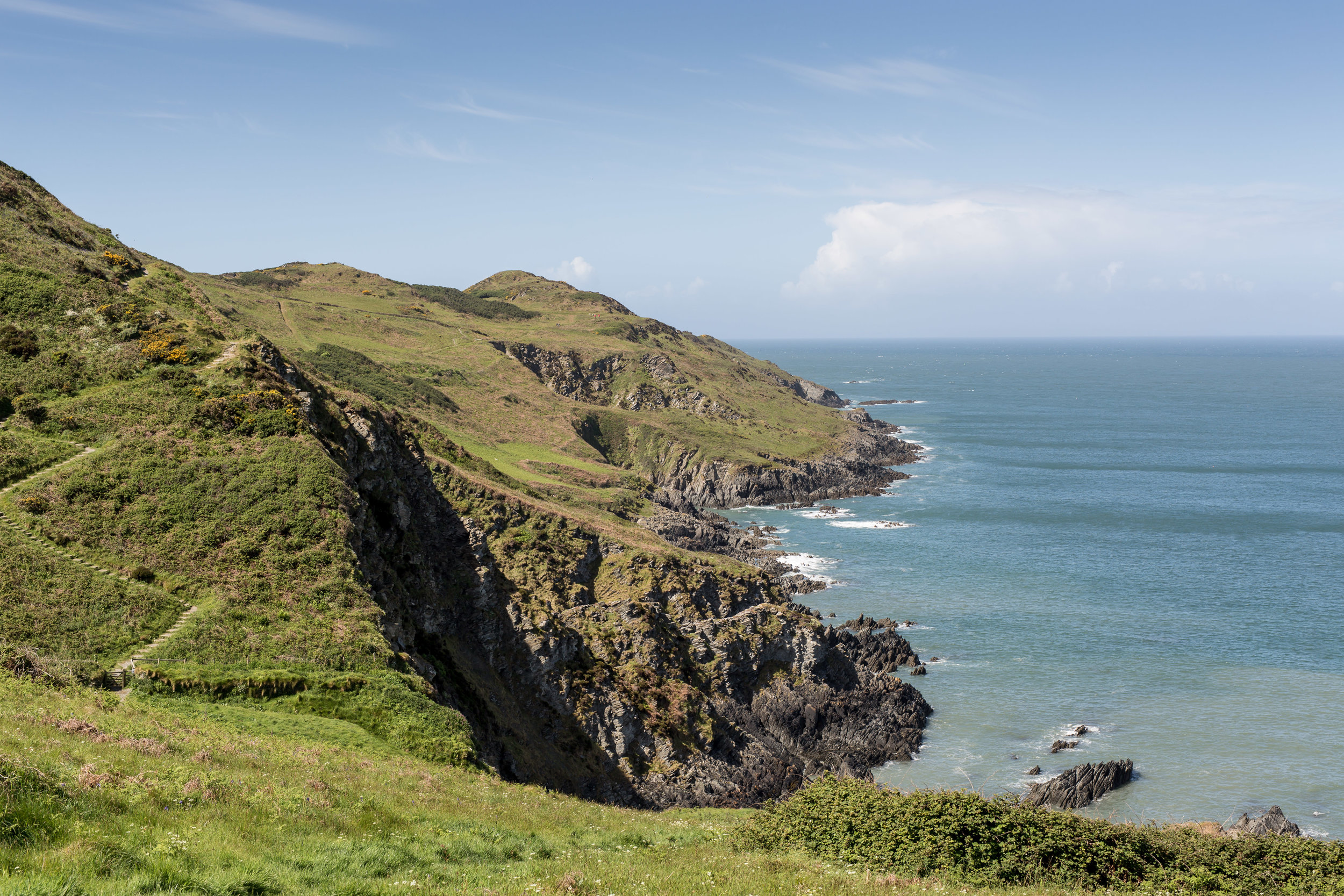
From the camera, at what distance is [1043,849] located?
883 inches

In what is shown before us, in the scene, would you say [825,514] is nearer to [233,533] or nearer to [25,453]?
[233,533]

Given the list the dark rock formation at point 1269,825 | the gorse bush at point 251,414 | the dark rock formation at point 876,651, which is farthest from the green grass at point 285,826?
the dark rock formation at point 876,651

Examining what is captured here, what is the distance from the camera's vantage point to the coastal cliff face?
50.4m

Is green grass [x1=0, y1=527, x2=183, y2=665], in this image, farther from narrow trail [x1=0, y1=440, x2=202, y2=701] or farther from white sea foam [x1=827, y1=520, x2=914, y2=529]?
white sea foam [x1=827, y1=520, x2=914, y2=529]

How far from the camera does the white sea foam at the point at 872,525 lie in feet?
419

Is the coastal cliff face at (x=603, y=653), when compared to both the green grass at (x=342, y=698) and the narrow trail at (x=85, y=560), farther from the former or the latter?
the narrow trail at (x=85, y=560)

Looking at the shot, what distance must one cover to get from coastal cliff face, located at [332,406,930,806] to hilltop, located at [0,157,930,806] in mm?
190

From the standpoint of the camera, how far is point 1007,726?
2586 inches

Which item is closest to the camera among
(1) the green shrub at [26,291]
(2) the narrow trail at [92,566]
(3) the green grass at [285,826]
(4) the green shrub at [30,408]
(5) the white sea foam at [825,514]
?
(3) the green grass at [285,826]

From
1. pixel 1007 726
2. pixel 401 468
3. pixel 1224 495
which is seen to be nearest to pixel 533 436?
pixel 401 468

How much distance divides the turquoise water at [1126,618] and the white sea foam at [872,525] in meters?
0.70

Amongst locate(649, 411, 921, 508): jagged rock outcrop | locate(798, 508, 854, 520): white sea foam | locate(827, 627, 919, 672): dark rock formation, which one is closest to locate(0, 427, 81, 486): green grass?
locate(827, 627, 919, 672): dark rock formation

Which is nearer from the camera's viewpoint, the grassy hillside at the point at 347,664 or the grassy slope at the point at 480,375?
the grassy hillside at the point at 347,664

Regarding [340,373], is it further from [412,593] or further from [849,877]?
[849,877]
